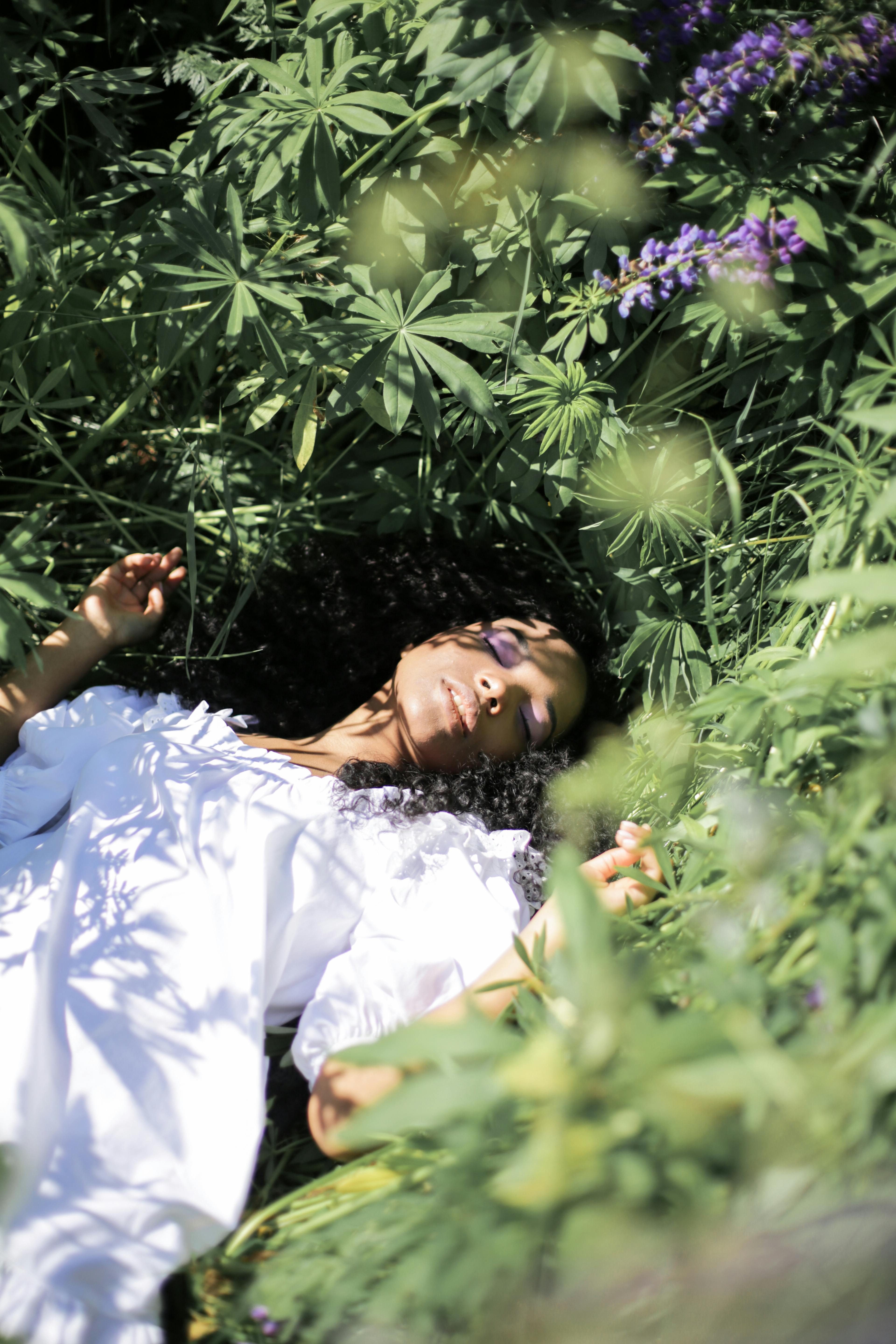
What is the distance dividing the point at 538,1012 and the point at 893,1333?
392 millimetres

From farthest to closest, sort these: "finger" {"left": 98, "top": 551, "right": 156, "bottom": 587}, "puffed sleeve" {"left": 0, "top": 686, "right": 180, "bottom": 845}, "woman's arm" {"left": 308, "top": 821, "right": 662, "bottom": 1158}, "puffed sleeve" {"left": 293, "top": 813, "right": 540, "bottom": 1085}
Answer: "finger" {"left": 98, "top": 551, "right": 156, "bottom": 587} → "puffed sleeve" {"left": 0, "top": 686, "right": 180, "bottom": 845} → "puffed sleeve" {"left": 293, "top": 813, "right": 540, "bottom": 1085} → "woman's arm" {"left": 308, "top": 821, "right": 662, "bottom": 1158}

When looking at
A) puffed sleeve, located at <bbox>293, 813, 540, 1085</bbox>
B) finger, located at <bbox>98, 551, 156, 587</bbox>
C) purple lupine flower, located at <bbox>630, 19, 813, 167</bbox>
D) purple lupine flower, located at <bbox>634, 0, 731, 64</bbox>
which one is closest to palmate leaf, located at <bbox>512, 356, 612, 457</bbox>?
purple lupine flower, located at <bbox>630, 19, 813, 167</bbox>

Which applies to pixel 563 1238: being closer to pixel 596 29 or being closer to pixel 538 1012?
pixel 538 1012

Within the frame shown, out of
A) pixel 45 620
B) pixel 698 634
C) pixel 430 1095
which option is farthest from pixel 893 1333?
pixel 45 620

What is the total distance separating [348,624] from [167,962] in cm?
93

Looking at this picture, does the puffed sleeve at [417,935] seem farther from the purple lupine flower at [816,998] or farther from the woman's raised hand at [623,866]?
the purple lupine flower at [816,998]

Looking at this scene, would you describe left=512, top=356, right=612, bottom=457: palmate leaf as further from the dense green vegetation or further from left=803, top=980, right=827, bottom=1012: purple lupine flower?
left=803, top=980, right=827, bottom=1012: purple lupine flower

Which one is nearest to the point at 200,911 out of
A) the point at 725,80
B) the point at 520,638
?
the point at 520,638

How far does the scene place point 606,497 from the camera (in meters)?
1.61

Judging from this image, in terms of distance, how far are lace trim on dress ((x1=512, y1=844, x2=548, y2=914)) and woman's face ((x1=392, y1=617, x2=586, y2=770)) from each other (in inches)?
8.6

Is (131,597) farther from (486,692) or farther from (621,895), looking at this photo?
(621,895)

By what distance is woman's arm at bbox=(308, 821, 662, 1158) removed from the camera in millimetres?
1141

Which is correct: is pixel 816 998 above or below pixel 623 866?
above

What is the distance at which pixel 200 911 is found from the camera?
51.8 inches
